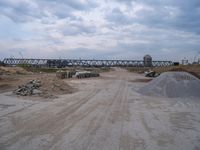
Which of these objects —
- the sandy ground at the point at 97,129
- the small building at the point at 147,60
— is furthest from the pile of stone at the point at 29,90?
the small building at the point at 147,60

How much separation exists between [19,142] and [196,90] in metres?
18.4

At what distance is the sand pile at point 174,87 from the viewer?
24597mm

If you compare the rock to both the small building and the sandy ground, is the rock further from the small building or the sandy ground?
the small building

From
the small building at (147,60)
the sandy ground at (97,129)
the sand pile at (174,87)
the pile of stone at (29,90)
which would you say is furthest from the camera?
the small building at (147,60)

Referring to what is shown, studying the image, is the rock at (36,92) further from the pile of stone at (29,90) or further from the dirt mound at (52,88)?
the dirt mound at (52,88)

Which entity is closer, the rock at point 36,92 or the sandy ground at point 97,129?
the sandy ground at point 97,129

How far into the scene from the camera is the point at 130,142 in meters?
9.63

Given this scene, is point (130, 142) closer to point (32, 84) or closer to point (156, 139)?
point (156, 139)

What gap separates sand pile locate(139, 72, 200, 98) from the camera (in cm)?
2460

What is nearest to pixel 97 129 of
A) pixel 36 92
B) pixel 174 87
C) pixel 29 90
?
pixel 36 92

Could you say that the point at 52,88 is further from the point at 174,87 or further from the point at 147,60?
the point at 147,60

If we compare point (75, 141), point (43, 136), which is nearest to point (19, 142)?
point (43, 136)

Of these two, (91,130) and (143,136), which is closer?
(143,136)

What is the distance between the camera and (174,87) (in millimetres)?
25641
